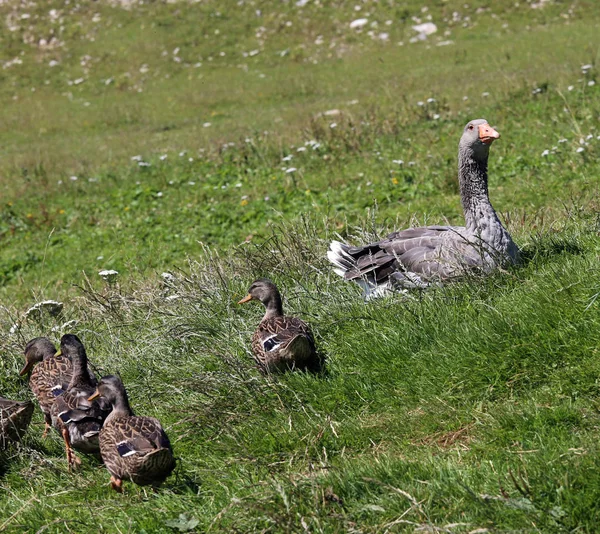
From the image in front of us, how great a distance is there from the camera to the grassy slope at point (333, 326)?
385 cm

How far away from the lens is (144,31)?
103ft

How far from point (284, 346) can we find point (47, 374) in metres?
1.99

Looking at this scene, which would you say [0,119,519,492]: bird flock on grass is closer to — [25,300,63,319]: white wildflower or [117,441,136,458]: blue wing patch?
[117,441,136,458]: blue wing patch

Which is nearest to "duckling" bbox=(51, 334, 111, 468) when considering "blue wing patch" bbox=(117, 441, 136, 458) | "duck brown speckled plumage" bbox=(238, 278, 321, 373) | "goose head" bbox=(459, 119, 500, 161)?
"blue wing patch" bbox=(117, 441, 136, 458)

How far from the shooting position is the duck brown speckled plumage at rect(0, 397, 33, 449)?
210 inches

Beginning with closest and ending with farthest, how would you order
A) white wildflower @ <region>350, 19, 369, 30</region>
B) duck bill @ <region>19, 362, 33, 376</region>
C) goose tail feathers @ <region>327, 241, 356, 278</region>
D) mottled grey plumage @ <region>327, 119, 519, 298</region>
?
mottled grey plumage @ <region>327, 119, 519, 298</region>, duck bill @ <region>19, 362, 33, 376</region>, goose tail feathers @ <region>327, 241, 356, 278</region>, white wildflower @ <region>350, 19, 369, 30</region>

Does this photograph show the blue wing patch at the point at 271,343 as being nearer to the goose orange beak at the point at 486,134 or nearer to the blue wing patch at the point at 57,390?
the blue wing patch at the point at 57,390

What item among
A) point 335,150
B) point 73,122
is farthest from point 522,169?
point 73,122

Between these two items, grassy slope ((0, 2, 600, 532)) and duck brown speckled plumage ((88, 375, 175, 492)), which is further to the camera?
duck brown speckled plumage ((88, 375, 175, 492))

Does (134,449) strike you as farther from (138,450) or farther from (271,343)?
(271,343)

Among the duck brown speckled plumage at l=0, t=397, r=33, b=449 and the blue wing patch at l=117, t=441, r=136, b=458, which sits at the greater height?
the blue wing patch at l=117, t=441, r=136, b=458

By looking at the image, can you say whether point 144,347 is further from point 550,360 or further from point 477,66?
point 477,66

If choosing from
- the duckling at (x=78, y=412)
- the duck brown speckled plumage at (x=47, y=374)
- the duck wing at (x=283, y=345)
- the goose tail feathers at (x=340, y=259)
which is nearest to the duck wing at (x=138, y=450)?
the duckling at (x=78, y=412)

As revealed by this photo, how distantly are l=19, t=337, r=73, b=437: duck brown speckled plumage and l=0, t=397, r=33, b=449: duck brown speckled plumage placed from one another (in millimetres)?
249
